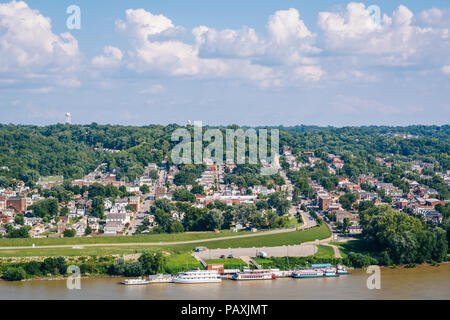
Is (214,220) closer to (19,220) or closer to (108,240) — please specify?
(108,240)

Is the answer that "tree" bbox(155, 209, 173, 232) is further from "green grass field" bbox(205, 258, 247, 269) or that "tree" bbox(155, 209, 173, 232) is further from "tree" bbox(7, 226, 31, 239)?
"green grass field" bbox(205, 258, 247, 269)

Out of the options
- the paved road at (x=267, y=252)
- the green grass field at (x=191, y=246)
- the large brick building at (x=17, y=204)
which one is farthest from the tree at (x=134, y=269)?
the large brick building at (x=17, y=204)

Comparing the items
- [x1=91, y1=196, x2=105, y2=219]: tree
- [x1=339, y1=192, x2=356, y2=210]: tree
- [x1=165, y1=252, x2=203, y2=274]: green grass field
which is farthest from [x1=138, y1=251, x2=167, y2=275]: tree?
[x1=339, y1=192, x2=356, y2=210]: tree

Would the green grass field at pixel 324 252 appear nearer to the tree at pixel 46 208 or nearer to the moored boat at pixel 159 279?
the moored boat at pixel 159 279

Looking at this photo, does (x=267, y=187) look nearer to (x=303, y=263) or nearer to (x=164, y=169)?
(x=164, y=169)

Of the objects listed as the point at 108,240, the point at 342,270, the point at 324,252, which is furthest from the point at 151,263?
the point at 324,252

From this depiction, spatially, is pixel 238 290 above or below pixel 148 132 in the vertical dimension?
below
